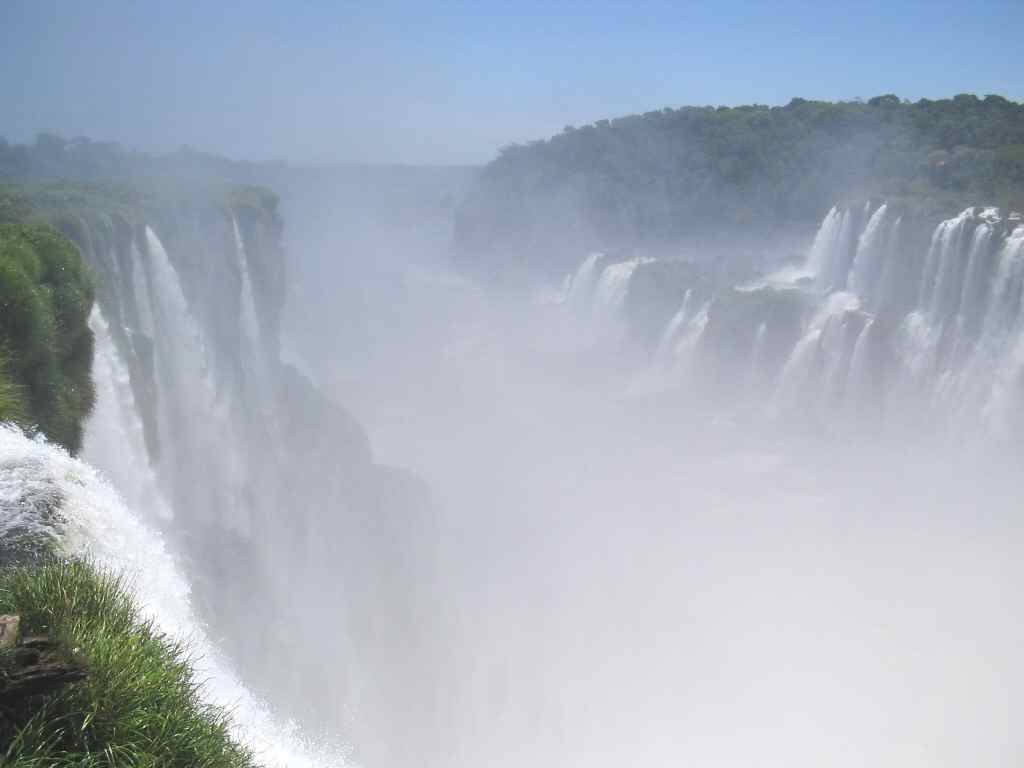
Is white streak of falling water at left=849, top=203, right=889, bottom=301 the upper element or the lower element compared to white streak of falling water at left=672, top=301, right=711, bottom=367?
upper

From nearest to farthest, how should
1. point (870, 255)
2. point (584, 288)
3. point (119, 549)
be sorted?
point (119, 549), point (870, 255), point (584, 288)

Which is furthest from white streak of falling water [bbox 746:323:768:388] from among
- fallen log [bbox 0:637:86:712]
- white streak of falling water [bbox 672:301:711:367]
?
fallen log [bbox 0:637:86:712]

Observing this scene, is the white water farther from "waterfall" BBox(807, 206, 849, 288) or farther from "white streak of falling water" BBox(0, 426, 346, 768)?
"white streak of falling water" BBox(0, 426, 346, 768)

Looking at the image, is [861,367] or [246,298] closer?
[246,298]

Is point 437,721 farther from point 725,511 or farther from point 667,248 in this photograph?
point 667,248

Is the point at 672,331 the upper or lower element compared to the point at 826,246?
lower

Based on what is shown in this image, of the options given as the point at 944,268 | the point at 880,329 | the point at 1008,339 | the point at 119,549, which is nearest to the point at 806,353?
the point at 880,329

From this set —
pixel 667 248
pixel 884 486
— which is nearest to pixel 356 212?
pixel 667 248

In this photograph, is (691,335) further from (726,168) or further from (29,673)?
(29,673)
